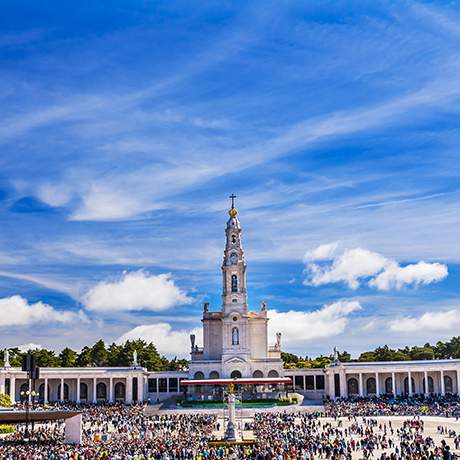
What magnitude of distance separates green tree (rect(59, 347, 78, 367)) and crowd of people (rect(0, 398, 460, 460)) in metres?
25.4

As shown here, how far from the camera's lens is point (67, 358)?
106250 millimetres

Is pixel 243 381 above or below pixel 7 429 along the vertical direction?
above

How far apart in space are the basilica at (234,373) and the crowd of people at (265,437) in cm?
890

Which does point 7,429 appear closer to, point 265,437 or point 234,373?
point 265,437

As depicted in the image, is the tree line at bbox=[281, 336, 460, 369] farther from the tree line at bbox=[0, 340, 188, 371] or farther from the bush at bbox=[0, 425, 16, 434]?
the bush at bbox=[0, 425, 16, 434]

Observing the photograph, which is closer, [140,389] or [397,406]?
[397,406]

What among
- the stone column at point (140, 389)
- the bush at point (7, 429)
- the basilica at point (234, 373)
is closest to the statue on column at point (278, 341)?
the basilica at point (234, 373)

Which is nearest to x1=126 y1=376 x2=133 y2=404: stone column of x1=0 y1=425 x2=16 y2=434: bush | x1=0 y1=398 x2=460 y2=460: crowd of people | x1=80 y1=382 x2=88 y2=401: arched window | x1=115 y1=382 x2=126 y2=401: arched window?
x1=115 y1=382 x2=126 y2=401: arched window

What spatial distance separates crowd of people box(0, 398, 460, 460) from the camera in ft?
132

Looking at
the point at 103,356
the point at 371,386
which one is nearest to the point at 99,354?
the point at 103,356

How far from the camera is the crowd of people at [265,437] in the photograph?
4022cm

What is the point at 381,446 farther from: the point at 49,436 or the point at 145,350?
the point at 145,350

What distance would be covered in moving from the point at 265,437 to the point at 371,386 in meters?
47.7

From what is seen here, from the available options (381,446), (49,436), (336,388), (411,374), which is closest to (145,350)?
→ (336,388)
